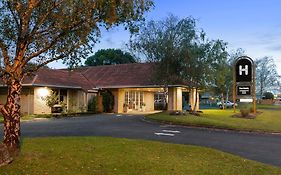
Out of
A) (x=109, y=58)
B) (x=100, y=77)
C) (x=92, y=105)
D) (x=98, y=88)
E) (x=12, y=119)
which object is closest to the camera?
(x=12, y=119)

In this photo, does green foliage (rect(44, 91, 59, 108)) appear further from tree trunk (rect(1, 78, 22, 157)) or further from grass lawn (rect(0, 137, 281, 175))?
tree trunk (rect(1, 78, 22, 157))

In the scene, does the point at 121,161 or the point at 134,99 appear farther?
the point at 134,99

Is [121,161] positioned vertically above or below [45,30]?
below

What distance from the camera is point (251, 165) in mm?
→ 9695

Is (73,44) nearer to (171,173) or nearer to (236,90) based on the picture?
(171,173)

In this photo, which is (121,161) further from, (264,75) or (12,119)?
(264,75)

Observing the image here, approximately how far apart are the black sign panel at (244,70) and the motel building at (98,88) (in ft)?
19.2

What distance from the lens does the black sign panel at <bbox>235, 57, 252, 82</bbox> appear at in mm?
28422

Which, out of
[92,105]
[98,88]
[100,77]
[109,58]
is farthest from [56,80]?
[109,58]

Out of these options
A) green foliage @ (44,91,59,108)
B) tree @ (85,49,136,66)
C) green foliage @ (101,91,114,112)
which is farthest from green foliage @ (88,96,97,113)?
tree @ (85,49,136,66)

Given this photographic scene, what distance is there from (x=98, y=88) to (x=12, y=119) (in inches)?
1124

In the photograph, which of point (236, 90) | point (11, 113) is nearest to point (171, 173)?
point (11, 113)

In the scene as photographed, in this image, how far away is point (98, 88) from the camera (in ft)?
122

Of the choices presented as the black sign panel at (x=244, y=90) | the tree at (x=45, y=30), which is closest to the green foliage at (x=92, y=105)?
the black sign panel at (x=244, y=90)
